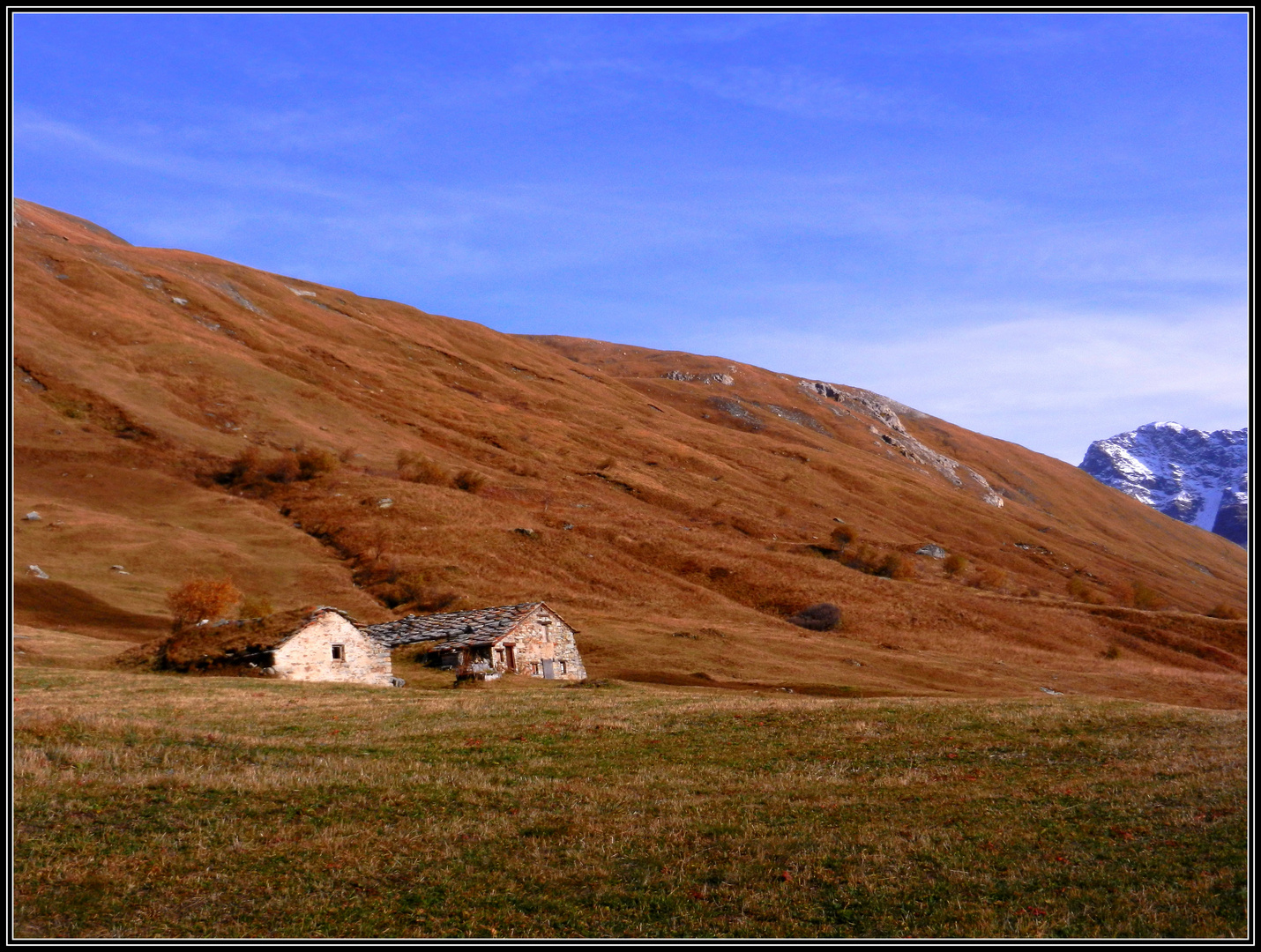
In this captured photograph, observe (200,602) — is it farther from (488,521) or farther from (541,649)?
(488,521)

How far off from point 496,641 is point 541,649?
11.1ft

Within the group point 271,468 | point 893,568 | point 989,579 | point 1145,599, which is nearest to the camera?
point 271,468

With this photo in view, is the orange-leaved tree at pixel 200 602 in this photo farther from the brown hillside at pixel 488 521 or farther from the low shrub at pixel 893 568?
the low shrub at pixel 893 568

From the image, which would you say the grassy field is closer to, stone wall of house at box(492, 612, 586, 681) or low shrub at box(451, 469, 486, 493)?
stone wall of house at box(492, 612, 586, 681)

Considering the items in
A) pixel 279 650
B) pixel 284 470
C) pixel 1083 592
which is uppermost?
pixel 284 470

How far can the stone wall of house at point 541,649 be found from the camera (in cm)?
4666

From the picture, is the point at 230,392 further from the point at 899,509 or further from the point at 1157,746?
the point at 1157,746

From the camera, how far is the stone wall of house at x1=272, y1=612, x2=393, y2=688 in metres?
41.6

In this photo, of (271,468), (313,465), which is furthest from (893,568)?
(271,468)

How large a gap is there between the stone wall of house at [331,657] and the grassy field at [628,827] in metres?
17.2

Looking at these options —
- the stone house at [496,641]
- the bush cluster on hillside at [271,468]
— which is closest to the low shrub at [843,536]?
the bush cluster on hillside at [271,468]

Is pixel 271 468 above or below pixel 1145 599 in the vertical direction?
above

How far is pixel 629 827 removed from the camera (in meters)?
14.4

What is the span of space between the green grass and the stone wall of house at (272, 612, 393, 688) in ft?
57.1
